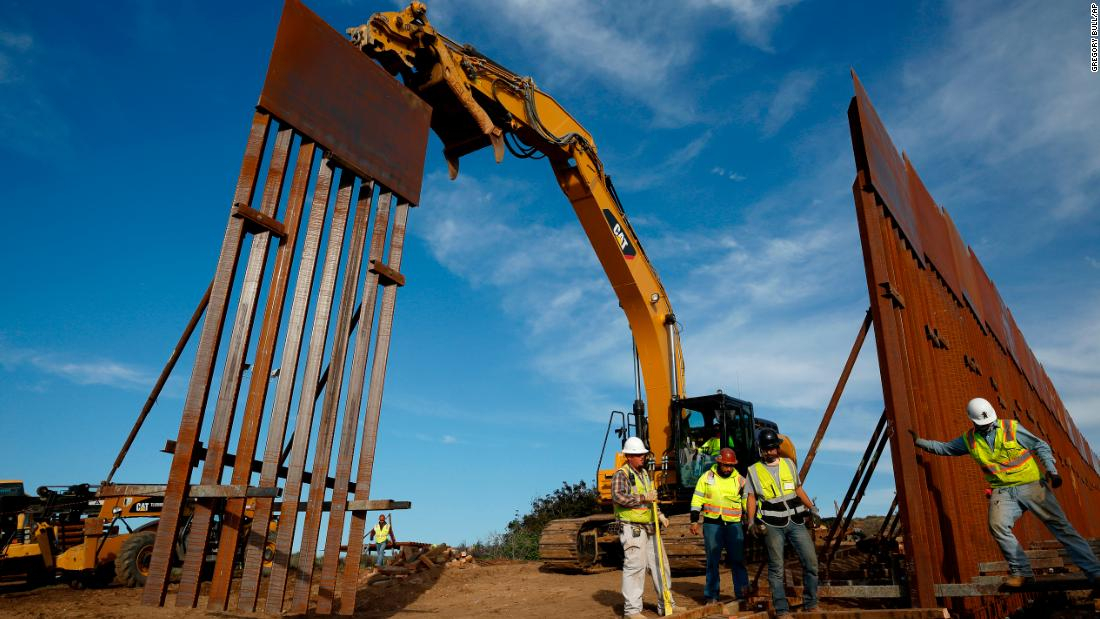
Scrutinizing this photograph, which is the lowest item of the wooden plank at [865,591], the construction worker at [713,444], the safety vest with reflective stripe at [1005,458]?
the wooden plank at [865,591]

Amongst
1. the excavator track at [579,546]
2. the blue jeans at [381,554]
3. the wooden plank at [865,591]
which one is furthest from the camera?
the blue jeans at [381,554]

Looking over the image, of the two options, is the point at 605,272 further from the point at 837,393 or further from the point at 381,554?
the point at 381,554

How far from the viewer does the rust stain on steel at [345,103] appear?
21.3 ft

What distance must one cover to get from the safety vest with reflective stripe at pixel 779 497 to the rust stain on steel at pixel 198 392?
5.00 m

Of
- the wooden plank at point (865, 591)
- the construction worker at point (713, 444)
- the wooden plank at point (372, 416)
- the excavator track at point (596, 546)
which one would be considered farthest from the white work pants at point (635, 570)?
the construction worker at point (713, 444)

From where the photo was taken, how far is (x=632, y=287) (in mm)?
12430

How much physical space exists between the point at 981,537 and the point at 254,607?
23.9 feet

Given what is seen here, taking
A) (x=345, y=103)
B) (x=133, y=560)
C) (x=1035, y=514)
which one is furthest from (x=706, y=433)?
(x=133, y=560)

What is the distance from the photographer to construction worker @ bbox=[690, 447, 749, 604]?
24.0 feet

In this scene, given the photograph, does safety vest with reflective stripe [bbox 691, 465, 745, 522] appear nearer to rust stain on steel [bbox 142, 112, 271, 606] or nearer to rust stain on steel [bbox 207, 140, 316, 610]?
rust stain on steel [bbox 207, 140, 316, 610]

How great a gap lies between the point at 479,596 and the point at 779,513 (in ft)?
16.8

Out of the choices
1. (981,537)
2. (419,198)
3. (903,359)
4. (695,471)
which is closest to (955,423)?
(981,537)

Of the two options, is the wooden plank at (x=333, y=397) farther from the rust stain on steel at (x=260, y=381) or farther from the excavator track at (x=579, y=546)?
the excavator track at (x=579, y=546)

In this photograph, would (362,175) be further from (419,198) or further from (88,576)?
(88,576)
